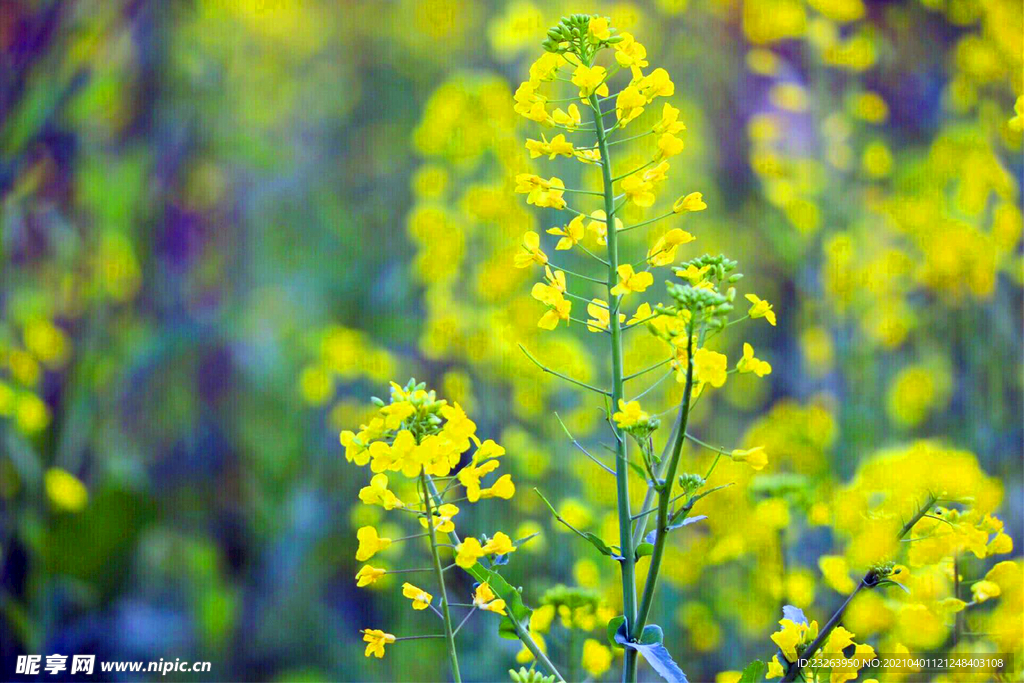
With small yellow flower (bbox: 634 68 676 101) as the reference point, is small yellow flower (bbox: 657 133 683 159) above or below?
below

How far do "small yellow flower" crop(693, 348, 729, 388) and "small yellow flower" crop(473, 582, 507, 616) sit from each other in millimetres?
137

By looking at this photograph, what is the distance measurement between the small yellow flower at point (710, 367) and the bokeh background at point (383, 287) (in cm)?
55

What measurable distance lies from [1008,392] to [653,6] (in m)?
0.85

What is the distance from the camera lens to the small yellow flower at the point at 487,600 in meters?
0.37

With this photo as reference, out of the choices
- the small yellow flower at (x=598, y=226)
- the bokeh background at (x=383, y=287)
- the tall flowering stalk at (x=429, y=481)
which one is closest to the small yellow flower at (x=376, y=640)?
the tall flowering stalk at (x=429, y=481)

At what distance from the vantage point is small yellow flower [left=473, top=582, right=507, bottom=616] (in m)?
0.37

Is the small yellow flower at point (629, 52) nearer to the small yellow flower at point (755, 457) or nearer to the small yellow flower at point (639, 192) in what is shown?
the small yellow flower at point (639, 192)

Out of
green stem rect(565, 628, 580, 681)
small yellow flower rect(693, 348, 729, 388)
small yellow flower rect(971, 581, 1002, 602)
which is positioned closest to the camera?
small yellow flower rect(693, 348, 729, 388)

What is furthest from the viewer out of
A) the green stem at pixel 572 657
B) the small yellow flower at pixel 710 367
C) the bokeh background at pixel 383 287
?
the bokeh background at pixel 383 287

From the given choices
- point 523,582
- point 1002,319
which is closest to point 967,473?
point 523,582

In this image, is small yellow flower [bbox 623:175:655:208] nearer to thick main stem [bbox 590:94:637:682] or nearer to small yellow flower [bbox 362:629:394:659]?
thick main stem [bbox 590:94:637:682]

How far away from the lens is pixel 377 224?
154 centimetres

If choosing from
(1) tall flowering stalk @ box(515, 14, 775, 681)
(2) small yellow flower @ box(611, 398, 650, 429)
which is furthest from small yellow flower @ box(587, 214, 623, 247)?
(2) small yellow flower @ box(611, 398, 650, 429)

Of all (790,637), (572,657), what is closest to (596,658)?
(572,657)
